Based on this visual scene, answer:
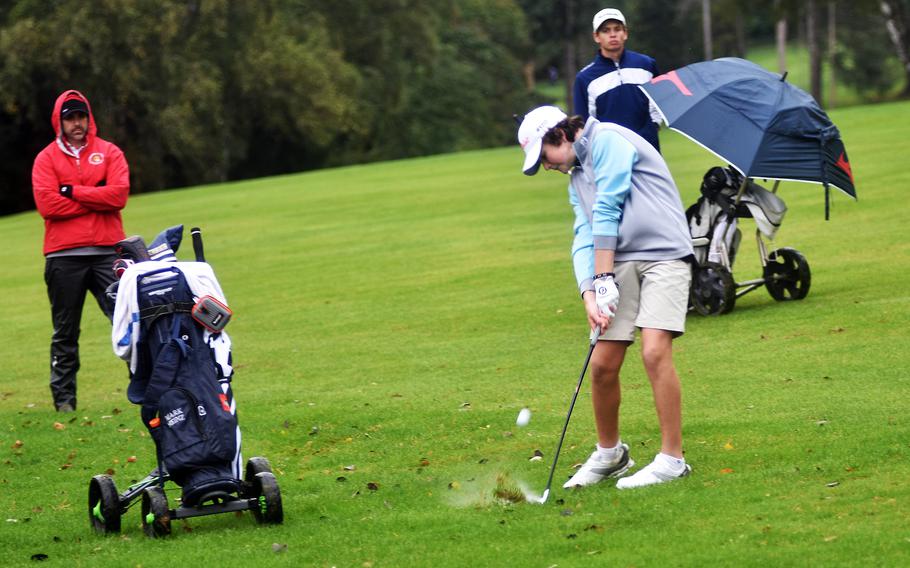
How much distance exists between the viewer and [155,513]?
7168 mm

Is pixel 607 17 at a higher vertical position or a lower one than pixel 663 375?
higher

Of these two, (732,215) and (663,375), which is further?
(732,215)

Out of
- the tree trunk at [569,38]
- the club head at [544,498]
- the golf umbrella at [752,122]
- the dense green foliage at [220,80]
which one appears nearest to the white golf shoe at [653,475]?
the club head at [544,498]

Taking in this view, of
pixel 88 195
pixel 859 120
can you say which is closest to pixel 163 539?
pixel 88 195

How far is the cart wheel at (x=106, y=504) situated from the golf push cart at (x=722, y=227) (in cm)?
689

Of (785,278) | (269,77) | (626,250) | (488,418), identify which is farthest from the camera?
(269,77)

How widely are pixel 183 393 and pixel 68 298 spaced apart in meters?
4.65

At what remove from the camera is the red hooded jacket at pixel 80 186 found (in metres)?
11.2

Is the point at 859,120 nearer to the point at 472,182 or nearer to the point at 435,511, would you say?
the point at 472,182

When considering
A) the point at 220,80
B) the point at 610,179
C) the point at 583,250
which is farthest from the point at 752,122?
the point at 220,80

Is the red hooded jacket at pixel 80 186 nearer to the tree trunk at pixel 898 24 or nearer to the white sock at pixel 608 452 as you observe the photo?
the white sock at pixel 608 452

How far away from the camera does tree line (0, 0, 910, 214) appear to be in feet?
154

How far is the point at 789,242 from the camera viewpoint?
18469mm

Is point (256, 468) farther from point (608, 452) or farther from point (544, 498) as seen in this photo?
point (608, 452)
